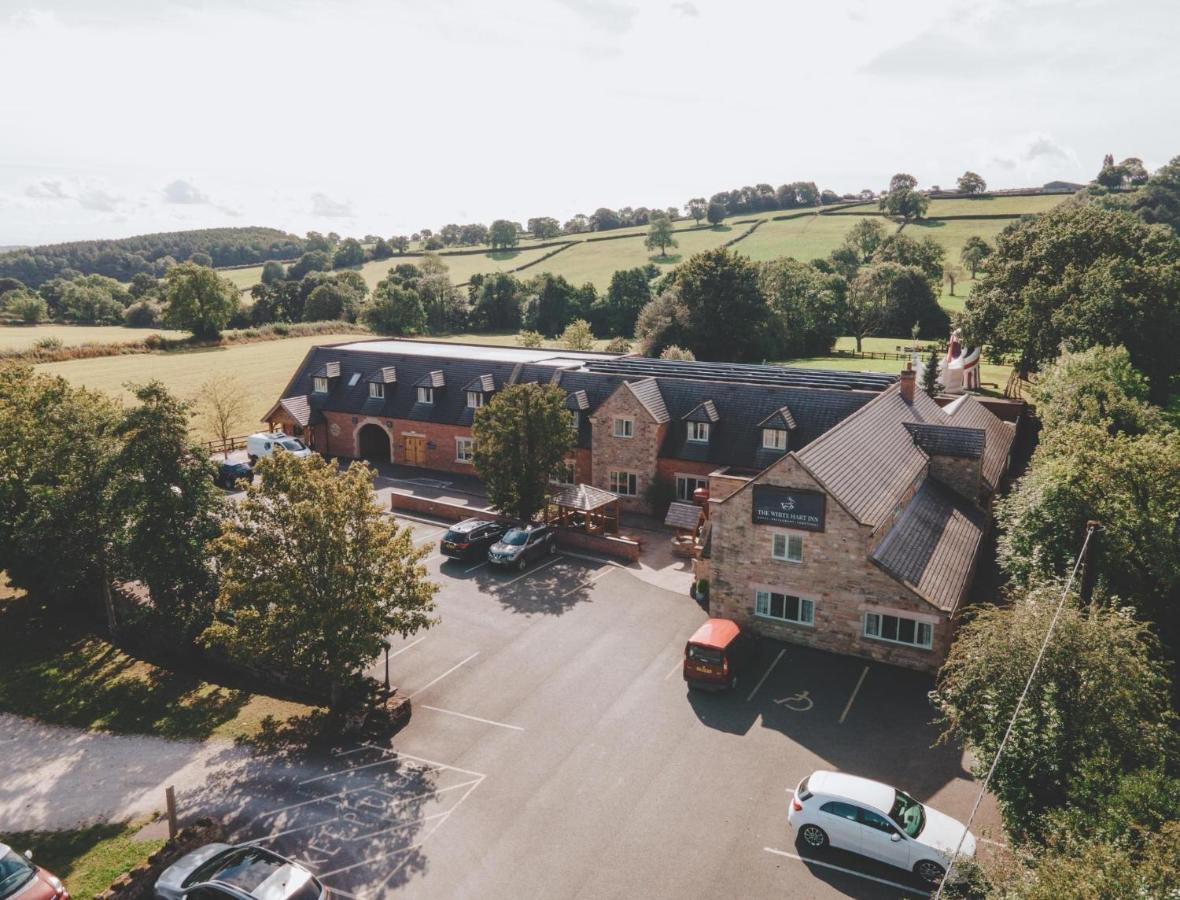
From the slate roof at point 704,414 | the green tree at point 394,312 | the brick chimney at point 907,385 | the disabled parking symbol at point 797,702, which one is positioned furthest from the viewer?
the green tree at point 394,312

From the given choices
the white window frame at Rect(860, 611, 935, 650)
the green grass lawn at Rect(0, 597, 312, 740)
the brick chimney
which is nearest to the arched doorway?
the green grass lawn at Rect(0, 597, 312, 740)

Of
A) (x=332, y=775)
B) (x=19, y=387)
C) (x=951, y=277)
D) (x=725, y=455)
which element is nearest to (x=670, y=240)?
(x=951, y=277)

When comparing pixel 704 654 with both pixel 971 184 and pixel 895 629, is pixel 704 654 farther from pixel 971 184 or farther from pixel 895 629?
pixel 971 184

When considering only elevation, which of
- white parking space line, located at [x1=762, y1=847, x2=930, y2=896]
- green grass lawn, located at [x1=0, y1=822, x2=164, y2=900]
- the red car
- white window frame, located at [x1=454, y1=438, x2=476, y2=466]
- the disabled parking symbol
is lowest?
the disabled parking symbol

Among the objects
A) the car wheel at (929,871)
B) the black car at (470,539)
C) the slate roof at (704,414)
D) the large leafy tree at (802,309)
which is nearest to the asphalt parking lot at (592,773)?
the car wheel at (929,871)

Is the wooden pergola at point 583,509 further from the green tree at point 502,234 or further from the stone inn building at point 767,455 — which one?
the green tree at point 502,234

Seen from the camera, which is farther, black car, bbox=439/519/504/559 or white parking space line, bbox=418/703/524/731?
black car, bbox=439/519/504/559

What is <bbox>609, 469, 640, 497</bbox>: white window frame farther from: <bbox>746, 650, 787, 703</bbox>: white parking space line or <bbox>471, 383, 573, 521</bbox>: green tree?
<bbox>746, 650, 787, 703</bbox>: white parking space line
